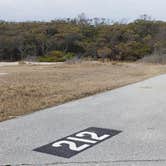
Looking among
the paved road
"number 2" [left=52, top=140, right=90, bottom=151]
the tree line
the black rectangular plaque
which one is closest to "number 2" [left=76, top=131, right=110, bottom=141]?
the black rectangular plaque

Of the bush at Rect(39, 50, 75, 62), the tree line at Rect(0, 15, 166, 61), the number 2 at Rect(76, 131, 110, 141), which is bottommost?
the number 2 at Rect(76, 131, 110, 141)

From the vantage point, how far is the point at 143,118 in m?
6.79

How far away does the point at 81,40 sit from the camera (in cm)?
4741

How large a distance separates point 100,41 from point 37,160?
40805mm

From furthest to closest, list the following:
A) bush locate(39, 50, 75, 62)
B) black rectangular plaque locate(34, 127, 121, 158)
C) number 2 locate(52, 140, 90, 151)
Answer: bush locate(39, 50, 75, 62) < number 2 locate(52, 140, 90, 151) < black rectangular plaque locate(34, 127, 121, 158)

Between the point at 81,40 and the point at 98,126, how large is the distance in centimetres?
4183

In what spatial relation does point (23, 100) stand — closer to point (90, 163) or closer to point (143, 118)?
point (143, 118)

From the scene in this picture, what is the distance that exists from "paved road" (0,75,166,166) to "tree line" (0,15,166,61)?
33237 mm

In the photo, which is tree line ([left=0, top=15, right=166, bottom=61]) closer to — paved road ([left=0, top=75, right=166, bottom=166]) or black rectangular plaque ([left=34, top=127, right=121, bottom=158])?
paved road ([left=0, top=75, right=166, bottom=166])

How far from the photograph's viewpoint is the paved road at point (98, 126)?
169 inches

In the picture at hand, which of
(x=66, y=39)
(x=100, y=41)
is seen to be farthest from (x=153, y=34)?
(x=66, y=39)

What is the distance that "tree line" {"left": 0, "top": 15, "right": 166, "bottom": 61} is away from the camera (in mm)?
42500

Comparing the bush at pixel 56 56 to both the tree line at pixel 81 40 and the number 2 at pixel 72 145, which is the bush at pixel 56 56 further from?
the number 2 at pixel 72 145

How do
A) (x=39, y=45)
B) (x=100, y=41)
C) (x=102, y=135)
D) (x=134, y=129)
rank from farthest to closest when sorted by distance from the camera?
1. (x=39, y=45)
2. (x=100, y=41)
3. (x=134, y=129)
4. (x=102, y=135)
